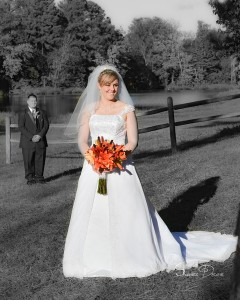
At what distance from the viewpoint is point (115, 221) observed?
18.7 ft

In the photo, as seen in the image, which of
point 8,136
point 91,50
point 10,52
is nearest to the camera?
point 8,136

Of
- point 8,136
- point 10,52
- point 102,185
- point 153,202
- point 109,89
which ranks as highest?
point 10,52

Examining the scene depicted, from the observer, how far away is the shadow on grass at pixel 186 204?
25.1 feet

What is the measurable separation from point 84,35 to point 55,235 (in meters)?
96.3

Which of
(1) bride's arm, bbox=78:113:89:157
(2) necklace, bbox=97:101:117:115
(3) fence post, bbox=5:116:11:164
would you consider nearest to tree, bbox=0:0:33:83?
(3) fence post, bbox=5:116:11:164

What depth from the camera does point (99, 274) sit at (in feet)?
18.4

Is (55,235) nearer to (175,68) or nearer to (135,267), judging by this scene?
(135,267)

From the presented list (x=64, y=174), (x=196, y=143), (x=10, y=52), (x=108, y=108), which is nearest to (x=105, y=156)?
(x=108, y=108)

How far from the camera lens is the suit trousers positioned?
38.2 ft

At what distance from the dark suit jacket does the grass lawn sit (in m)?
0.92

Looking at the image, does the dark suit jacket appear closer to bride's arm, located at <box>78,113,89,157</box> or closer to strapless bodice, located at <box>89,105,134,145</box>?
bride's arm, located at <box>78,113,89,157</box>

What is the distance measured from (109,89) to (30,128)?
19.6 ft

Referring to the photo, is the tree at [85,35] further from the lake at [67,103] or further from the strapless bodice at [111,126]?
the strapless bodice at [111,126]

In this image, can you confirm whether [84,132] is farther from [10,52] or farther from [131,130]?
[10,52]
